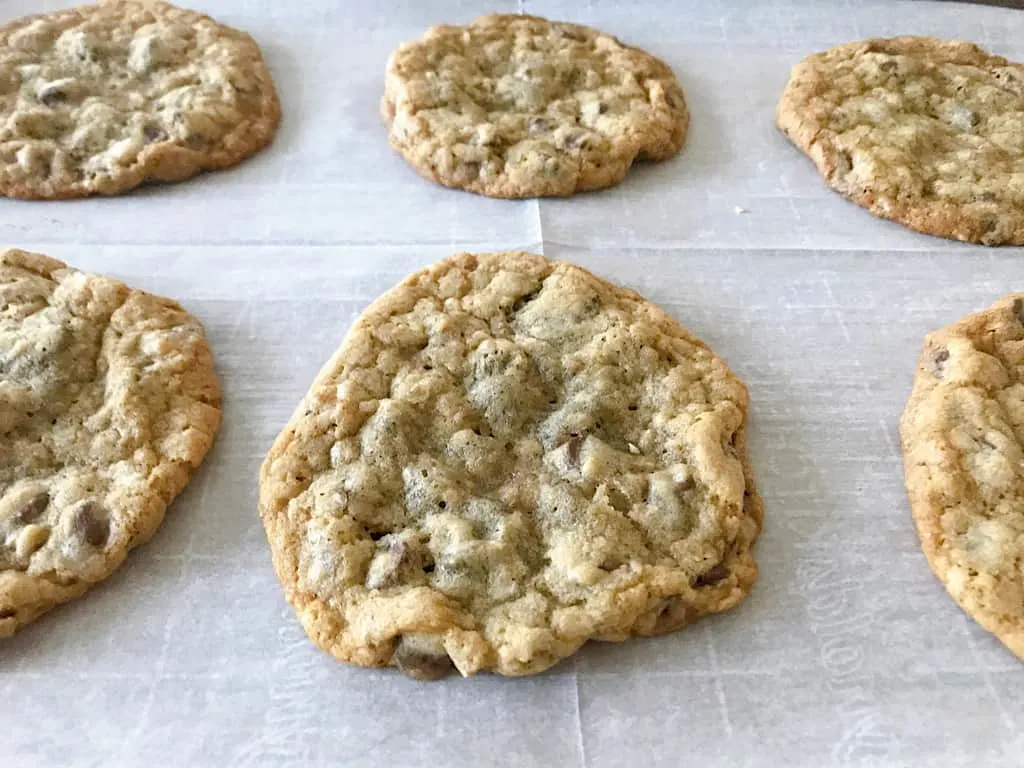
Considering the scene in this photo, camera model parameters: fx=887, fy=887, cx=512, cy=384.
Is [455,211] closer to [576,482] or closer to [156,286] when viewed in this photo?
[156,286]

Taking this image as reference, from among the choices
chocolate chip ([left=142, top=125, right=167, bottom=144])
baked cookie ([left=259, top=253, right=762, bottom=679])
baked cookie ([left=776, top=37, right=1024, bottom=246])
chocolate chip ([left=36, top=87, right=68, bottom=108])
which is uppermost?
chocolate chip ([left=36, top=87, right=68, bottom=108])

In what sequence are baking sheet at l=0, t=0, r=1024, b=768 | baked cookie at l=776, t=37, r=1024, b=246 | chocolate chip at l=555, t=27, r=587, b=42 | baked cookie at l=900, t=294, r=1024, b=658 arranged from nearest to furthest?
1. baking sheet at l=0, t=0, r=1024, b=768
2. baked cookie at l=900, t=294, r=1024, b=658
3. baked cookie at l=776, t=37, r=1024, b=246
4. chocolate chip at l=555, t=27, r=587, b=42

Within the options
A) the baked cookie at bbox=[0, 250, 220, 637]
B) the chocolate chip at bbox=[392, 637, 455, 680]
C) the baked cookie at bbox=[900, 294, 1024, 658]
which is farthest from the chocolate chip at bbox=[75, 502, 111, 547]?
the baked cookie at bbox=[900, 294, 1024, 658]

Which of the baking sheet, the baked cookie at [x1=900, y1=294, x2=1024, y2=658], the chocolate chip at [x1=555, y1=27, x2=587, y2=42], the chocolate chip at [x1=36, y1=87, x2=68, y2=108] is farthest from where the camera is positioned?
the chocolate chip at [x1=555, y1=27, x2=587, y2=42]

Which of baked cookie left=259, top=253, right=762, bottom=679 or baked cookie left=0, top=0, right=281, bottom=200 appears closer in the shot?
baked cookie left=259, top=253, right=762, bottom=679

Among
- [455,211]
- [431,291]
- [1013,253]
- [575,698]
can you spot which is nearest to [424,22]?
[455,211]

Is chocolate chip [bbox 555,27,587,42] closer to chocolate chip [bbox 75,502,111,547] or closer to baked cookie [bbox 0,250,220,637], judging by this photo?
baked cookie [bbox 0,250,220,637]
